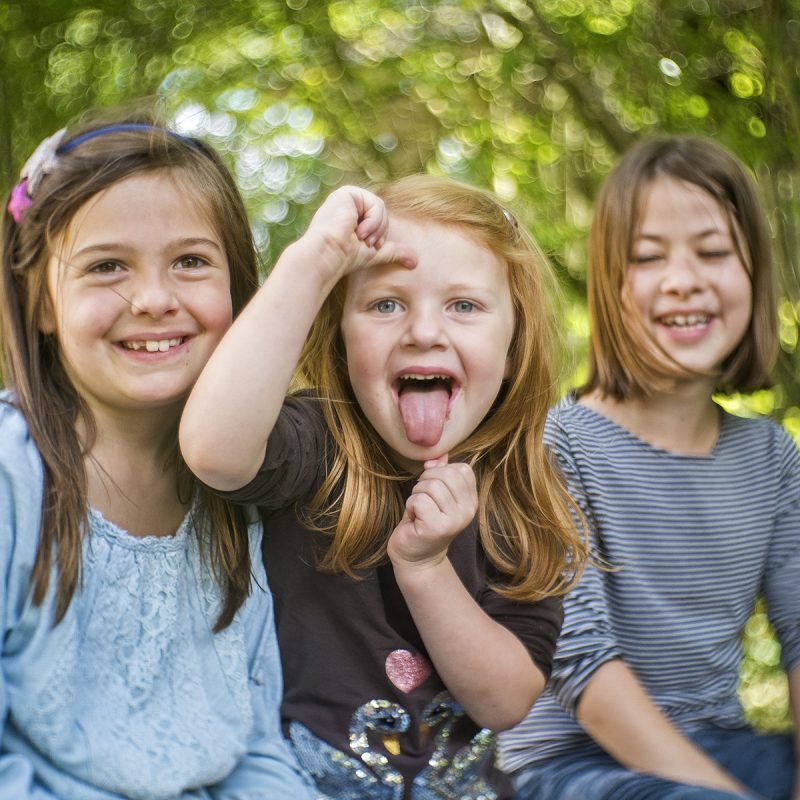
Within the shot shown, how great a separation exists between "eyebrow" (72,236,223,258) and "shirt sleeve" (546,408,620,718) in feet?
2.90

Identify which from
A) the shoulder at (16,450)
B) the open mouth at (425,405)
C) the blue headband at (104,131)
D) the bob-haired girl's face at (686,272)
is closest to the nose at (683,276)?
the bob-haired girl's face at (686,272)

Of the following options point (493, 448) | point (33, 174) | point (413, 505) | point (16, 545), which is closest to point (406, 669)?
point (413, 505)

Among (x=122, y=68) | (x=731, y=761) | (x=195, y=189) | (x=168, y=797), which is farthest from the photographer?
(x=122, y=68)

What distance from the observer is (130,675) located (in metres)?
1.87

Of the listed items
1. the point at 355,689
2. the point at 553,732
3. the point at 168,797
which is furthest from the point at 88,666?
the point at 553,732

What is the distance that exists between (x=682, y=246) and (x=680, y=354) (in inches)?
9.4

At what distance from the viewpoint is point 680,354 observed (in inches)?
102

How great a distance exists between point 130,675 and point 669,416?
138 cm

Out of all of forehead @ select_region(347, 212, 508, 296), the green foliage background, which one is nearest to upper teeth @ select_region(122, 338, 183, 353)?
forehead @ select_region(347, 212, 508, 296)

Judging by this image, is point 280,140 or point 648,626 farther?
point 280,140

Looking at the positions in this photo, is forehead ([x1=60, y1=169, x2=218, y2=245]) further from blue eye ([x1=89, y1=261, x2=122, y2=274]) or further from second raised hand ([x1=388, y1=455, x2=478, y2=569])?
second raised hand ([x1=388, y1=455, x2=478, y2=569])

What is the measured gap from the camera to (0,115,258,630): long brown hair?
183 cm

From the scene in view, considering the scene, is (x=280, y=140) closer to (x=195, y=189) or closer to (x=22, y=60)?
(x=22, y=60)

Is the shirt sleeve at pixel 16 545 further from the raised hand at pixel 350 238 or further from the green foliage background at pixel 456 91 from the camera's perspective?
the green foliage background at pixel 456 91
